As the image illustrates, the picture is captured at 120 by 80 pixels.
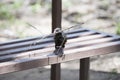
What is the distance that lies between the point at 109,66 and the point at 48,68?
73 centimetres

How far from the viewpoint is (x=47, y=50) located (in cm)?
315

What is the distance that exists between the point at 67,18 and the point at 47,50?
3.05 m

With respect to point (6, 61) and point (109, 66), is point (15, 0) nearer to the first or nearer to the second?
point (109, 66)

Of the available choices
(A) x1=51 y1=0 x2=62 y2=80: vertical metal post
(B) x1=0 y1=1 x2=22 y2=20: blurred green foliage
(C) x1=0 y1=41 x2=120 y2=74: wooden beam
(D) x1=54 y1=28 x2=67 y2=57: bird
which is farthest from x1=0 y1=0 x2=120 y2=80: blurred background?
(D) x1=54 y1=28 x2=67 y2=57: bird

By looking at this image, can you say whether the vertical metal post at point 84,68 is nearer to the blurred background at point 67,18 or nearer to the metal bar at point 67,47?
the metal bar at point 67,47

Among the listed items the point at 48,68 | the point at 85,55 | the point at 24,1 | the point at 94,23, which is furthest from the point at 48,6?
the point at 85,55

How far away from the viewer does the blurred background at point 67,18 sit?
474cm

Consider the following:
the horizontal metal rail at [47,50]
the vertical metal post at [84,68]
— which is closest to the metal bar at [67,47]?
the horizontal metal rail at [47,50]

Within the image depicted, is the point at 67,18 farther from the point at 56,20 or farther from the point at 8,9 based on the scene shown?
the point at 56,20

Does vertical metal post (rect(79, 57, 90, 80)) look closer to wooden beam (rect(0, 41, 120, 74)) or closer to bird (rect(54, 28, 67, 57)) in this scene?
wooden beam (rect(0, 41, 120, 74))

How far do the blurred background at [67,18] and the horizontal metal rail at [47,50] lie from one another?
1125 millimetres

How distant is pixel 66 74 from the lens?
4434 mm

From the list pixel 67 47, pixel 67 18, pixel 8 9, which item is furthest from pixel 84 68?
pixel 8 9

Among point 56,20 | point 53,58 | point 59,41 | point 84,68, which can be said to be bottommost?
point 84,68
